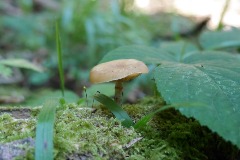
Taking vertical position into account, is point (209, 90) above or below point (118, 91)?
above

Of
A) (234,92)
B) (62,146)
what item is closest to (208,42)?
(234,92)

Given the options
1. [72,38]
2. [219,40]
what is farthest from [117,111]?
[72,38]

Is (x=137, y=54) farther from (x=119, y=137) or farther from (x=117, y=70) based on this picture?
(x=119, y=137)

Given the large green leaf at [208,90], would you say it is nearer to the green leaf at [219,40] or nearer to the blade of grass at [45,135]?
the blade of grass at [45,135]

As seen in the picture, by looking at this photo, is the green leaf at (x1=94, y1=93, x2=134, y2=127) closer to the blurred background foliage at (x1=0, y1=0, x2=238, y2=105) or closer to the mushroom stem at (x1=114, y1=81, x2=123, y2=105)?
the mushroom stem at (x1=114, y1=81, x2=123, y2=105)

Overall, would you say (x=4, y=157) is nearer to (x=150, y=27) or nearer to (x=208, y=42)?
(x=208, y=42)
